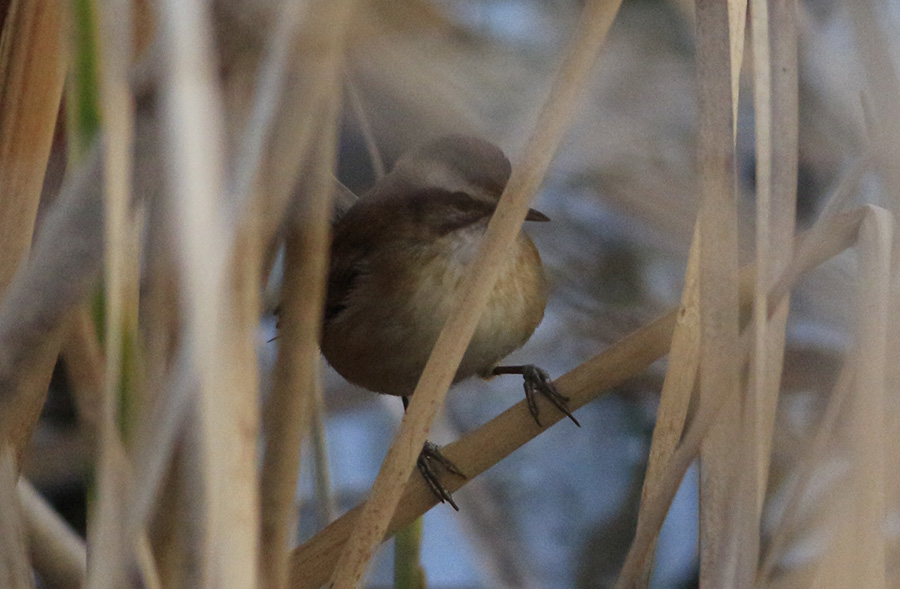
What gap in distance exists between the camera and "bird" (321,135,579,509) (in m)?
1.70

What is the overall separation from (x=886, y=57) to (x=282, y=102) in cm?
66

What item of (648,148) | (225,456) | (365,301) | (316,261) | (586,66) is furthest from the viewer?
(365,301)

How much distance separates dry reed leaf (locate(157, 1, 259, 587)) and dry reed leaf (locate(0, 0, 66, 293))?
0.36 meters

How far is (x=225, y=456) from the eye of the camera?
714 mm

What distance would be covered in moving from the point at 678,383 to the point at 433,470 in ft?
1.82

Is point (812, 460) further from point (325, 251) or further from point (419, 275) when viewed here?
point (419, 275)

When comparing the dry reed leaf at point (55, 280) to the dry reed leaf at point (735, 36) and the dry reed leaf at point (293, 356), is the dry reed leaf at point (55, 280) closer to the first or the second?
the dry reed leaf at point (293, 356)

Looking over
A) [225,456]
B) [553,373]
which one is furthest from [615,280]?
[225,456]

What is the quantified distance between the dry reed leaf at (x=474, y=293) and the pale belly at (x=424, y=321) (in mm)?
677

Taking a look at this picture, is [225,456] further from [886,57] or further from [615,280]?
[615,280]

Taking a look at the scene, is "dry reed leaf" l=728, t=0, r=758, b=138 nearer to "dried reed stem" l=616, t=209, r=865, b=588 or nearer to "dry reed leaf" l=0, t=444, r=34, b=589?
"dried reed stem" l=616, t=209, r=865, b=588

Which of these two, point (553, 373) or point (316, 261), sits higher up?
point (316, 261)

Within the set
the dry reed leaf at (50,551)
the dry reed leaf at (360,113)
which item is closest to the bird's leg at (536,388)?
the dry reed leaf at (360,113)

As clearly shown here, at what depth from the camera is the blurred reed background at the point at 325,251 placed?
2.39 feet
